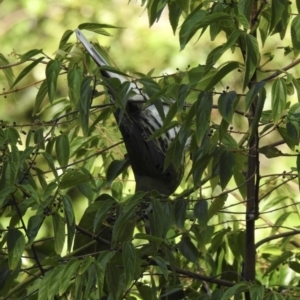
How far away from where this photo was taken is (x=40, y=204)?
3.36ft

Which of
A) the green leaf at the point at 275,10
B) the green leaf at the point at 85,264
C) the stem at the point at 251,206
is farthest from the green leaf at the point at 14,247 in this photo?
the green leaf at the point at 275,10

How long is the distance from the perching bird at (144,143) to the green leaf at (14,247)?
23 centimetres

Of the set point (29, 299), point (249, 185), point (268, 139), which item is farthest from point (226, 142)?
point (268, 139)

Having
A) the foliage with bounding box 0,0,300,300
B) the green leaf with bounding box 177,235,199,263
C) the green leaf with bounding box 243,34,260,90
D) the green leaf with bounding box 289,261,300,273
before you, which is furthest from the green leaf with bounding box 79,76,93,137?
the green leaf with bounding box 289,261,300,273

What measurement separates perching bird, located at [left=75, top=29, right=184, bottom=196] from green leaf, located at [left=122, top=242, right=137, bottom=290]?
0.23 meters

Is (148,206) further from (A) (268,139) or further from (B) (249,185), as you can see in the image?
(A) (268,139)

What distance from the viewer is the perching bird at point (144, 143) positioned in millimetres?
1148

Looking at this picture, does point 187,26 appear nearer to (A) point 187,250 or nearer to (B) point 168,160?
(B) point 168,160

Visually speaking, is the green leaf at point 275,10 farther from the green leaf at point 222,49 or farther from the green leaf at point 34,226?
the green leaf at point 34,226

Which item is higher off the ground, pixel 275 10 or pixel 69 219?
pixel 275 10

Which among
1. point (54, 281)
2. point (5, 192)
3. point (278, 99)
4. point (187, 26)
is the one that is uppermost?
point (187, 26)

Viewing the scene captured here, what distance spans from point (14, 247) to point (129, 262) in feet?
0.58

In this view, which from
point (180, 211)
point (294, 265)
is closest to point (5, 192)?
point (180, 211)

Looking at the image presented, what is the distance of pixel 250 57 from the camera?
2.91 ft
